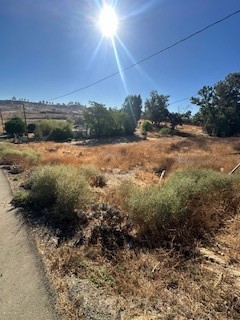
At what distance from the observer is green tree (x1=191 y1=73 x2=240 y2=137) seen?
4343 cm

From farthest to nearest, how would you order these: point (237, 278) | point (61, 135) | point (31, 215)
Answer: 1. point (61, 135)
2. point (31, 215)
3. point (237, 278)

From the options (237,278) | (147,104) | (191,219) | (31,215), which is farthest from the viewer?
(147,104)

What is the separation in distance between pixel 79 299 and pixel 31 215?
12.2 ft

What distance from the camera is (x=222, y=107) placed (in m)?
45.0

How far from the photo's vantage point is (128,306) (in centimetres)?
356

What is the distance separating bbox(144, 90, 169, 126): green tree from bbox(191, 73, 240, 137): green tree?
10972mm

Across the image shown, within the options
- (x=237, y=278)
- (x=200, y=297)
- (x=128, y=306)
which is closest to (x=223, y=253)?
(x=237, y=278)

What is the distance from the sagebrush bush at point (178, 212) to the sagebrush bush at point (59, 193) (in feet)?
4.47

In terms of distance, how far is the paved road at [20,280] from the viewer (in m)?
3.58

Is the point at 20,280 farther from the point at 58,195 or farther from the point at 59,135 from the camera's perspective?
the point at 59,135

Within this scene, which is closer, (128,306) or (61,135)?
(128,306)

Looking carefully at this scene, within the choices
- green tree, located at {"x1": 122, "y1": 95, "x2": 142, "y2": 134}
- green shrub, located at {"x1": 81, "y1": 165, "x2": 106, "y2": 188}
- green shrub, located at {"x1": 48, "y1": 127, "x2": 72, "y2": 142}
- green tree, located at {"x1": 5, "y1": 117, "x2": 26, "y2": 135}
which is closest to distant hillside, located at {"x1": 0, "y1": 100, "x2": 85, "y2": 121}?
green tree, located at {"x1": 122, "y1": 95, "x2": 142, "y2": 134}

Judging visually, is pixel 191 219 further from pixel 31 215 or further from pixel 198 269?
pixel 31 215

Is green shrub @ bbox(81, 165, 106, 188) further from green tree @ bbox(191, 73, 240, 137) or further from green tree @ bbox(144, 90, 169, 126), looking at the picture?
green tree @ bbox(144, 90, 169, 126)
